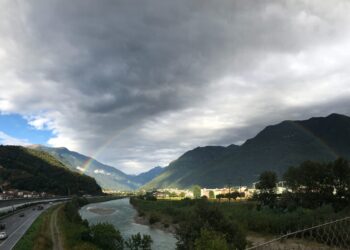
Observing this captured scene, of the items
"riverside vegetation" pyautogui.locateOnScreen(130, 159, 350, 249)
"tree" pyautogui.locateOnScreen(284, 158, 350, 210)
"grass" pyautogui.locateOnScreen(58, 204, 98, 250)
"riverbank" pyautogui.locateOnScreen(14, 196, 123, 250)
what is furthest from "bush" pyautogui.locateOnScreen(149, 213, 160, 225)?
"tree" pyautogui.locateOnScreen(284, 158, 350, 210)

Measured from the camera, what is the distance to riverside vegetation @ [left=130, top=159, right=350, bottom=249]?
53812 mm

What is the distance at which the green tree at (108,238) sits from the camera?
73625 mm

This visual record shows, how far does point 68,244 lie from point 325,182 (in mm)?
86550

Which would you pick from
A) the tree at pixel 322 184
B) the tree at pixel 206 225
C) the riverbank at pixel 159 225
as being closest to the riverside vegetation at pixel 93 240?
the tree at pixel 206 225

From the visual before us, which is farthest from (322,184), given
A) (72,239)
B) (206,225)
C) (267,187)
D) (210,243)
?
(210,243)

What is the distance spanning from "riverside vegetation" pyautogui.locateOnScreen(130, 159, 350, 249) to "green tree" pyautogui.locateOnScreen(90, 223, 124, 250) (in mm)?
14381

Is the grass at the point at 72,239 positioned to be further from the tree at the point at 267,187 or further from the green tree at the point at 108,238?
the tree at the point at 267,187

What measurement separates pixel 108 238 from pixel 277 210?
60.6 m

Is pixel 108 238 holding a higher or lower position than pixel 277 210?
lower

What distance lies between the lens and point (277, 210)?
114m

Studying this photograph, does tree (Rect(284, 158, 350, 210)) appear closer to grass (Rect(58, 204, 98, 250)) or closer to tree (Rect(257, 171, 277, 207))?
tree (Rect(257, 171, 277, 207))

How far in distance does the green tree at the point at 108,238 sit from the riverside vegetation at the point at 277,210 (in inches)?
566

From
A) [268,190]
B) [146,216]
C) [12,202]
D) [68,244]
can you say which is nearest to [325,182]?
[268,190]

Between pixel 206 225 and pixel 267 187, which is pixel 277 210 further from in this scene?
pixel 206 225
